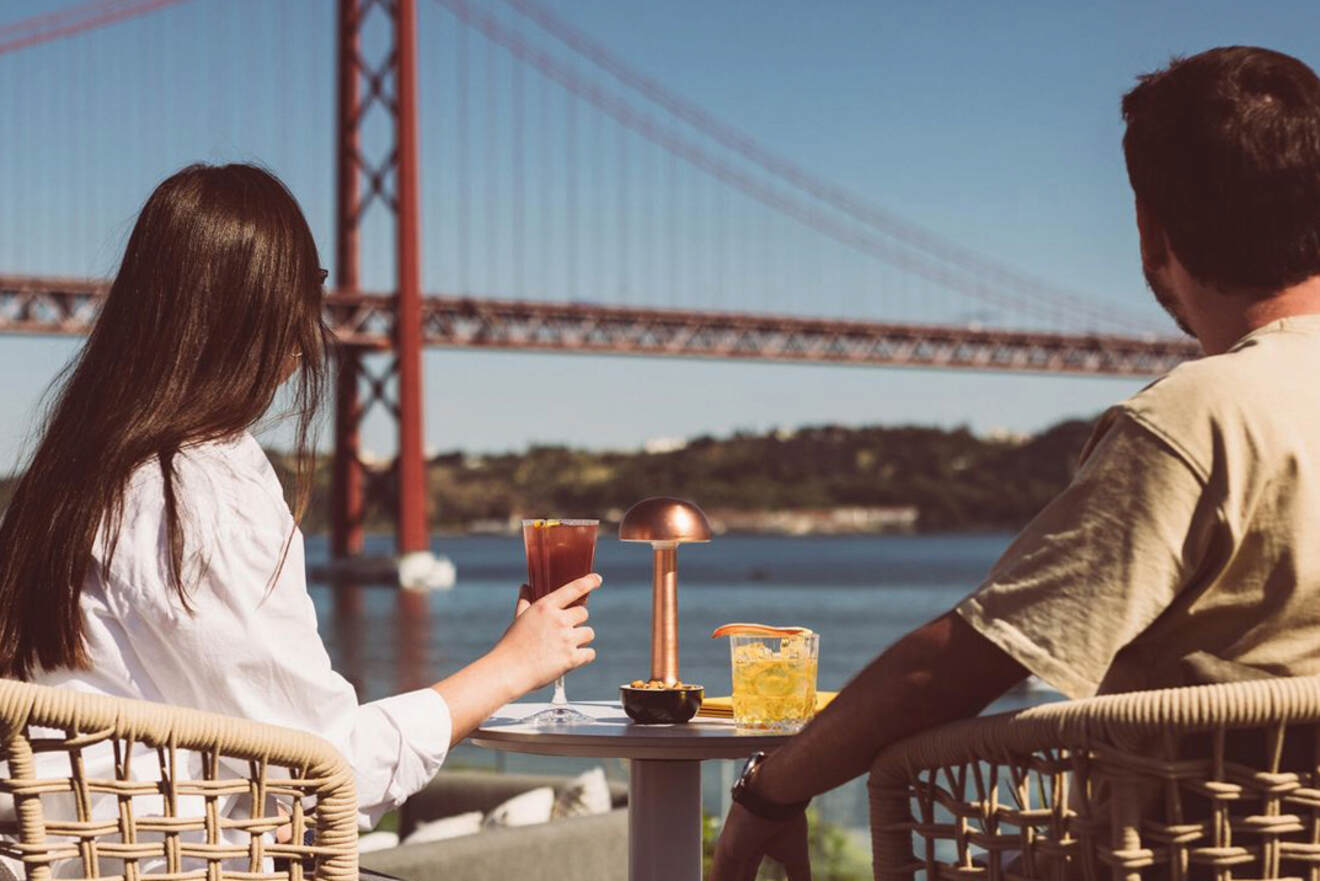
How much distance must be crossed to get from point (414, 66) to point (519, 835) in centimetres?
2633

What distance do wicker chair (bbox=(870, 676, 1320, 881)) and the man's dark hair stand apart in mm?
282

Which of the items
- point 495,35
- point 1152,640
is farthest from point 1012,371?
point 1152,640

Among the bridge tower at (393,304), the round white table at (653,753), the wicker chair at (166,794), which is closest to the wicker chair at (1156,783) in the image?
the wicker chair at (166,794)

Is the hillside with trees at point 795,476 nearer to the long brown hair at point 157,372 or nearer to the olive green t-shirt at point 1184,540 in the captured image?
the long brown hair at point 157,372

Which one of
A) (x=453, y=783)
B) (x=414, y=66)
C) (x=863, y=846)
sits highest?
(x=414, y=66)

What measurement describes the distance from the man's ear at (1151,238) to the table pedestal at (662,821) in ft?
2.53

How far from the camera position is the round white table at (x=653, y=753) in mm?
1571

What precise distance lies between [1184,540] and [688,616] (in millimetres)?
35032

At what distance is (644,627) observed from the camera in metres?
34.3

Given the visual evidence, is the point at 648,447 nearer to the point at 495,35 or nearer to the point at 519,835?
the point at 495,35

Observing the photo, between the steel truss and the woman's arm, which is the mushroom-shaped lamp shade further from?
the steel truss

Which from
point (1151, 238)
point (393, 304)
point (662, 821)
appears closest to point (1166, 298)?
point (1151, 238)

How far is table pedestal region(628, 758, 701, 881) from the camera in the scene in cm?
174

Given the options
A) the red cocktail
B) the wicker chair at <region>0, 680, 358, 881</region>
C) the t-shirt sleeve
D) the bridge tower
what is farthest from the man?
the bridge tower
